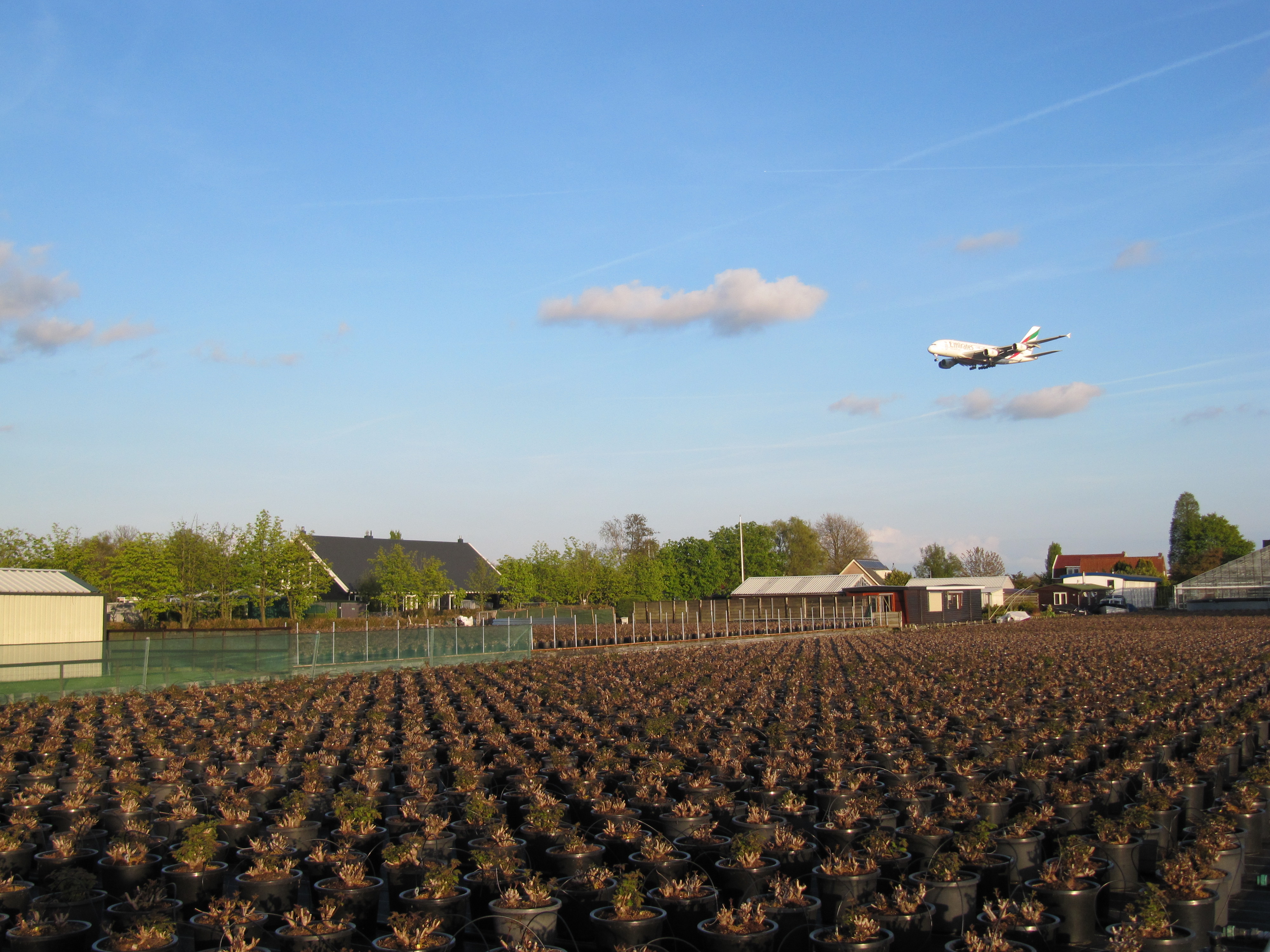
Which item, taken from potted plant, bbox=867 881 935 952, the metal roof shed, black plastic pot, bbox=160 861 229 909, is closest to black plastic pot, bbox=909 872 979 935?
potted plant, bbox=867 881 935 952

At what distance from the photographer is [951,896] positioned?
6793 mm

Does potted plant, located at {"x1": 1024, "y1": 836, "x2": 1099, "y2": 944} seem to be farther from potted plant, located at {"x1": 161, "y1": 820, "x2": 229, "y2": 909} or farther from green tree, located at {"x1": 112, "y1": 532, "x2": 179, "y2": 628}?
green tree, located at {"x1": 112, "y1": 532, "x2": 179, "y2": 628}

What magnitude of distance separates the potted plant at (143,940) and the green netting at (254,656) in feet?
58.7

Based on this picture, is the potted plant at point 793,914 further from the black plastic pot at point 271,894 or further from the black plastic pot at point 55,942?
the black plastic pot at point 55,942

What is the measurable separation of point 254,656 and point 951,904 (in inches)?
926

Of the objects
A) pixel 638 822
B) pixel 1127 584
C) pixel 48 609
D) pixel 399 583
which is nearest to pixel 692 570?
pixel 399 583

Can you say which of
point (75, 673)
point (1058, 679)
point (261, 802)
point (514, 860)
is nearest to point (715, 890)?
point (514, 860)

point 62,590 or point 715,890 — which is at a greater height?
point 62,590

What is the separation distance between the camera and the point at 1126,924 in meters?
5.93

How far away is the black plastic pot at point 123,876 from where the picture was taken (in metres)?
7.61

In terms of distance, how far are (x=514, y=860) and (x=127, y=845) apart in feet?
10.3

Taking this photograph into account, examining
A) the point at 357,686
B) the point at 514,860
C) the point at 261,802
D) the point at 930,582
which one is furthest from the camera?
the point at 930,582

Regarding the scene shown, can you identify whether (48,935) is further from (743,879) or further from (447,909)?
(743,879)

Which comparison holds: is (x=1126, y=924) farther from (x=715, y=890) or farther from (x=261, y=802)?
(x=261, y=802)
